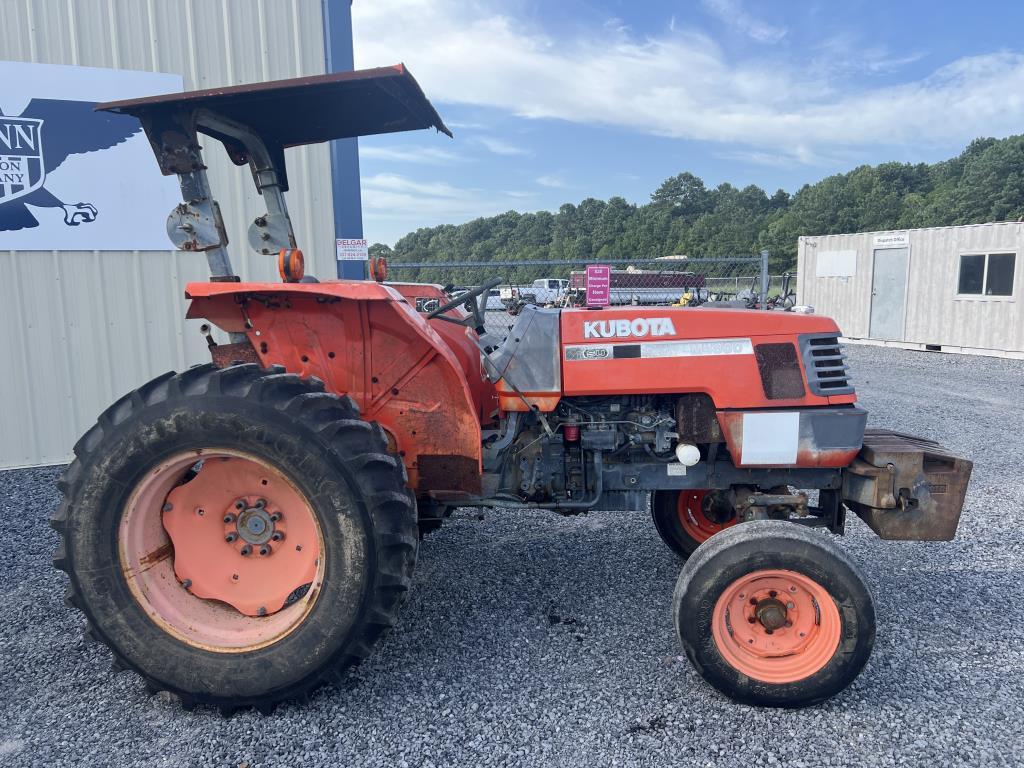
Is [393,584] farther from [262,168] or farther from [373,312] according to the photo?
[262,168]

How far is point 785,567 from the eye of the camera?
2.40 m

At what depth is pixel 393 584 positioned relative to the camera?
7.72 ft

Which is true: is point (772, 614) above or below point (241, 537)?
below

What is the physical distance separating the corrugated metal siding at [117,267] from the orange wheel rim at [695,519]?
4.22 meters

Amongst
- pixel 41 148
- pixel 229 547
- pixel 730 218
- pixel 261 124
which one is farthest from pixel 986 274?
pixel 730 218

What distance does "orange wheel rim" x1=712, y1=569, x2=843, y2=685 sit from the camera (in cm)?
241

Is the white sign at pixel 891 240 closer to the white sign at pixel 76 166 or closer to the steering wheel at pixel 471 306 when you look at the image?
the steering wheel at pixel 471 306

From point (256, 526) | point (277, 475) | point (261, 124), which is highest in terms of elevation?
point (261, 124)

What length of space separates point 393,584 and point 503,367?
38.8 inches

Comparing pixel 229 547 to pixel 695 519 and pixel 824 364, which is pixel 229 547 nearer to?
pixel 695 519

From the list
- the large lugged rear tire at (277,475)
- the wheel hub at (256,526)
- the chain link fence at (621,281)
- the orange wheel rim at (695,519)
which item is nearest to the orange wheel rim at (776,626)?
the orange wheel rim at (695,519)

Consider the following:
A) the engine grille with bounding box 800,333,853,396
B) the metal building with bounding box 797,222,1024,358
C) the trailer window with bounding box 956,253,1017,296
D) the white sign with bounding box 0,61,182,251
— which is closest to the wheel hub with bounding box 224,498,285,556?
the engine grille with bounding box 800,333,853,396

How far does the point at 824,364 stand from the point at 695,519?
Answer: 1.18m

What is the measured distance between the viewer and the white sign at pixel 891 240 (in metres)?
13.6
